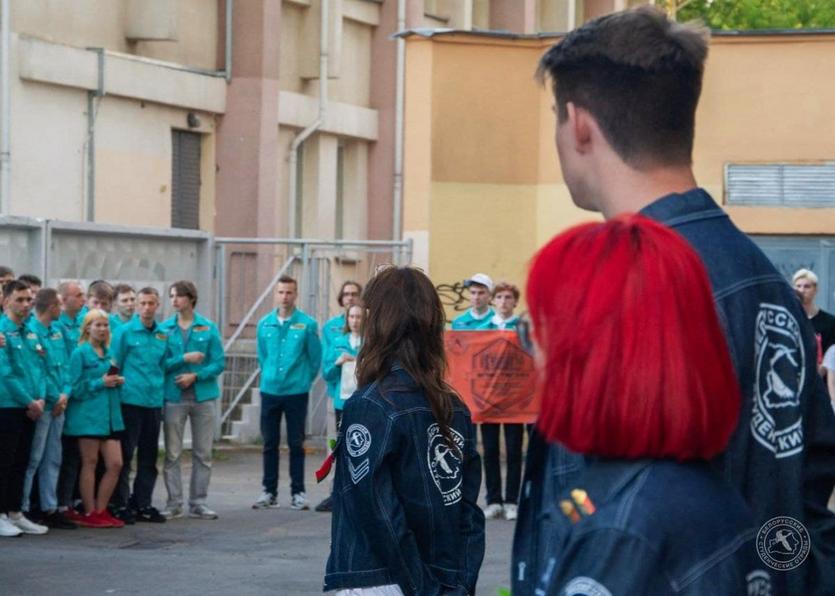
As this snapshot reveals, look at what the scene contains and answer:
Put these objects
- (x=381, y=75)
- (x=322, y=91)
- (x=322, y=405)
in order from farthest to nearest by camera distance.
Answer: (x=381, y=75) < (x=322, y=91) < (x=322, y=405)

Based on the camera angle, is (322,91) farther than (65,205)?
Yes

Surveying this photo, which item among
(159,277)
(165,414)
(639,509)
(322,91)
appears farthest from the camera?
(322,91)

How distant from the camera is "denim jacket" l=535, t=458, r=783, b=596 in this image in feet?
8.32

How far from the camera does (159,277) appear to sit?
1956 cm

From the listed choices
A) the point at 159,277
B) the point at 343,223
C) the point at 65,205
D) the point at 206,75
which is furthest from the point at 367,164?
the point at 159,277

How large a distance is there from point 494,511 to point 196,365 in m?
2.89

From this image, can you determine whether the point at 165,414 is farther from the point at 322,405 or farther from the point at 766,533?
the point at 766,533

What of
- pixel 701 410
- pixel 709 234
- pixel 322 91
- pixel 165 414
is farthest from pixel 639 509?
pixel 322 91

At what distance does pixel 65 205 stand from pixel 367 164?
28.3 ft

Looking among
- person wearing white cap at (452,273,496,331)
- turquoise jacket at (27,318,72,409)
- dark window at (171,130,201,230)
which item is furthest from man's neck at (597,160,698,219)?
dark window at (171,130,201,230)

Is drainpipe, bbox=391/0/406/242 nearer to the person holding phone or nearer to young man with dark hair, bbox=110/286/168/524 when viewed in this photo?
young man with dark hair, bbox=110/286/168/524

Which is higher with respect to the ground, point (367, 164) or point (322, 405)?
point (367, 164)

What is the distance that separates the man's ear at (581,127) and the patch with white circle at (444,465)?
2716 mm

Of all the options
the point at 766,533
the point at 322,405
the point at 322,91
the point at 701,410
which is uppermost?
the point at 322,91
